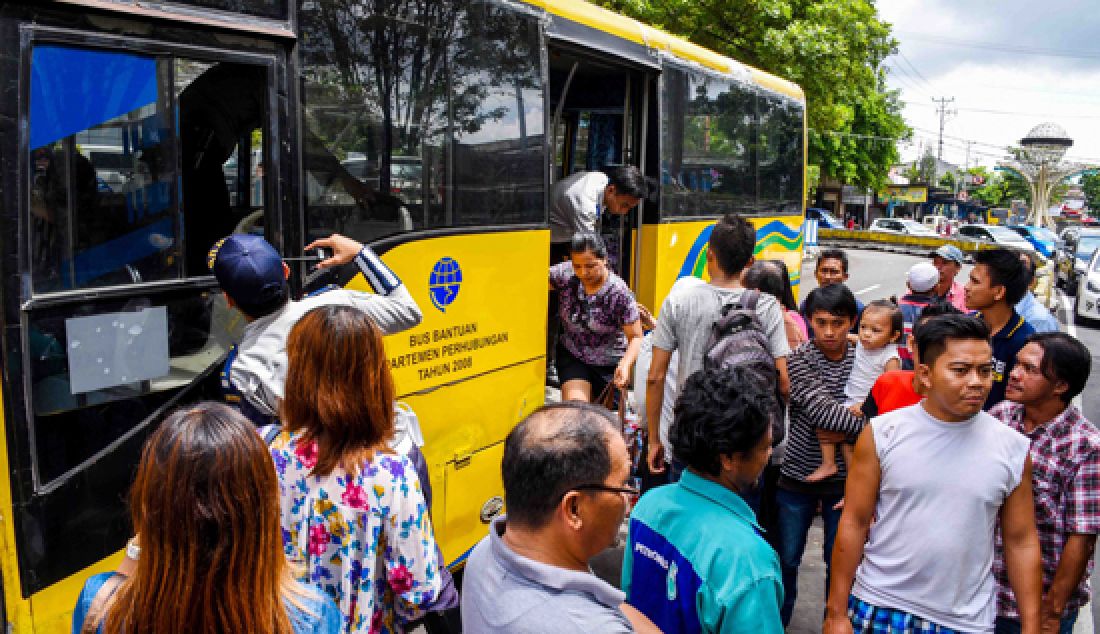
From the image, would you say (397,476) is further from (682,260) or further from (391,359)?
(682,260)

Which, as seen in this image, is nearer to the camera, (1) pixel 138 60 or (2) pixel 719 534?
(2) pixel 719 534

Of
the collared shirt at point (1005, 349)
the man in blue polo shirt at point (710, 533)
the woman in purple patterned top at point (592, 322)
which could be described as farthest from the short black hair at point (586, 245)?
the man in blue polo shirt at point (710, 533)

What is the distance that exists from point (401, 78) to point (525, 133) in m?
1.02

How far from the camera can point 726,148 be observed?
815 cm

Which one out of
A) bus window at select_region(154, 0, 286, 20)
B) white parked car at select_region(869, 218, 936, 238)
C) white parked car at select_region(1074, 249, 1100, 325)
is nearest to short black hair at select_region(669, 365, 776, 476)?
bus window at select_region(154, 0, 286, 20)

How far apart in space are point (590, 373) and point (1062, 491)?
2.84m

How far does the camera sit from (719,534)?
6.77 ft

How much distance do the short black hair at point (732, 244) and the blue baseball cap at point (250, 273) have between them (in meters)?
2.06

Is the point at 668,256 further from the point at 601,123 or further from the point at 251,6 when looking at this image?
the point at 251,6

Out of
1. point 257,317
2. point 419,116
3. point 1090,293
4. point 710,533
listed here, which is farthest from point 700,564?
point 1090,293

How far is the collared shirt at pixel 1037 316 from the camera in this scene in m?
5.14

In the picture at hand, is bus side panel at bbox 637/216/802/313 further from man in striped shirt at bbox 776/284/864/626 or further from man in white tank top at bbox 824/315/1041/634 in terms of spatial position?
man in white tank top at bbox 824/315/1041/634

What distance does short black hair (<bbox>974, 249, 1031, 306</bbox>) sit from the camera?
430 centimetres

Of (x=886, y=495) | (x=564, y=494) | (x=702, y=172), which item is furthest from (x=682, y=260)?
(x=564, y=494)
